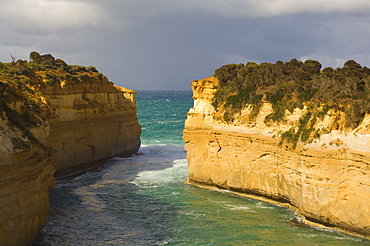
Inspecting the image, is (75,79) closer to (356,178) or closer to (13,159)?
(13,159)

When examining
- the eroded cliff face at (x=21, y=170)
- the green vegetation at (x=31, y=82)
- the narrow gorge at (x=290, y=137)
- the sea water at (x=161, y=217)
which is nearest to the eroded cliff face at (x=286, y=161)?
the narrow gorge at (x=290, y=137)

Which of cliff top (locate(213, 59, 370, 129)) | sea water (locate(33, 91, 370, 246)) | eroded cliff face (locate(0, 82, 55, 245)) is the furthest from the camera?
cliff top (locate(213, 59, 370, 129))

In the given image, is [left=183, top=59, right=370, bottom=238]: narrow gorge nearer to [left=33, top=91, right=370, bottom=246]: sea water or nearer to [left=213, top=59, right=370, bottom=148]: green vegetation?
[left=213, top=59, right=370, bottom=148]: green vegetation

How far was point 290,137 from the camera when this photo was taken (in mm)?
22016

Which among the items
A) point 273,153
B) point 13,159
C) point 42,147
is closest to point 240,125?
point 273,153

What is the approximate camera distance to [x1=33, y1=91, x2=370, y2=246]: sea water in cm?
1820

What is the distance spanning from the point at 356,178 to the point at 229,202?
7.36 meters

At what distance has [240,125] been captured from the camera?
83.6 feet

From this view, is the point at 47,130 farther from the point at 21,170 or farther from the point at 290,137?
the point at 290,137

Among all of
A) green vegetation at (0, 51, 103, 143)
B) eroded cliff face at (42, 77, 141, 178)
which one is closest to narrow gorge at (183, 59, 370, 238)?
eroded cliff face at (42, 77, 141, 178)

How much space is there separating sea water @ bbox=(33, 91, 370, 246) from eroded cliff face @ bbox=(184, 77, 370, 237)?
0.74 meters

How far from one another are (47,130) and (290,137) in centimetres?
1118

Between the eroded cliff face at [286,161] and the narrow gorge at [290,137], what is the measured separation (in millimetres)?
40

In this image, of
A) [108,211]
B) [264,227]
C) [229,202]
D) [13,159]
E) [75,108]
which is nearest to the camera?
[13,159]
